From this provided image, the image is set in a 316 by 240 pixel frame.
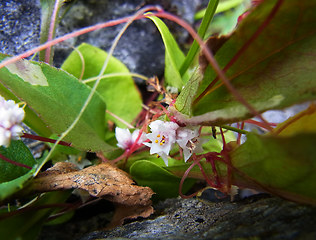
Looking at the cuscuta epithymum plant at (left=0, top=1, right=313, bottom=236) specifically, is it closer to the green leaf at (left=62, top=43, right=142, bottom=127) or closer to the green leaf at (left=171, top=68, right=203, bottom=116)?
the green leaf at (left=171, top=68, right=203, bottom=116)

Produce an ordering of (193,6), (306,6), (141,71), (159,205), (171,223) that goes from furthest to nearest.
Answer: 1. (193,6)
2. (141,71)
3. (159,205)
4. (171,223)
5. (306,6)

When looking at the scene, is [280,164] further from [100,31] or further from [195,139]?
[100,31]

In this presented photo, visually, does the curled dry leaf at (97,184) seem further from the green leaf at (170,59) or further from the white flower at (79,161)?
the green leaf at (170,59)

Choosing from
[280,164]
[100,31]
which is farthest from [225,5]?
[280,164]

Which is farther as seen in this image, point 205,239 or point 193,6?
point 193,6

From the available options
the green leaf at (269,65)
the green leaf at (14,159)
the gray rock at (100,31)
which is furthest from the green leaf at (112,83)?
the green leaf at (269,65)

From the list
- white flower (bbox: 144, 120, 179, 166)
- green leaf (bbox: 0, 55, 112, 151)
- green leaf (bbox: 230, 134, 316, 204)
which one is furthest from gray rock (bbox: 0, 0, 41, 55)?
green leaf (bbox: 230, 134, 316, 204)

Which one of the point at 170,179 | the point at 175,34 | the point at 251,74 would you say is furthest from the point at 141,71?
the point at 251,74

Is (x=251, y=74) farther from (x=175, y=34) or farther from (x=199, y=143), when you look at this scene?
(x=175, y=34)

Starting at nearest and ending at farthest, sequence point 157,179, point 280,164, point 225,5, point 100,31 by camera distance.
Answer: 1. point 280,164
2. point 157,179
3. point 100,31
4. point 225,5
